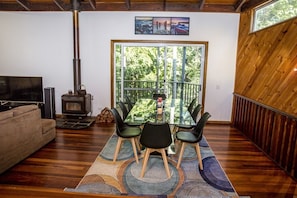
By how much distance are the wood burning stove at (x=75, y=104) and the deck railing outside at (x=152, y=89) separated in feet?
3.09

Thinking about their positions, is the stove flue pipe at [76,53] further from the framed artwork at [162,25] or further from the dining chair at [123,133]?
the dining chair at [123,133]

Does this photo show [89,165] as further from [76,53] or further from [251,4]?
[251,4]

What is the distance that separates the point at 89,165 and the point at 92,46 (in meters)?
3.55

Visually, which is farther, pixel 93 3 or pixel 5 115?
pixel 93 3

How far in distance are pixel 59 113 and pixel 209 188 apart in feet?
15.7

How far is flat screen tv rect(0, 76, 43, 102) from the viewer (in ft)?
18.7

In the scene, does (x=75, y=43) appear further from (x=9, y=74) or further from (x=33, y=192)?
(x=33, y=192)

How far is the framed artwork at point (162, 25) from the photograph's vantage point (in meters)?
5.63

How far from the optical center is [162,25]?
5.66m

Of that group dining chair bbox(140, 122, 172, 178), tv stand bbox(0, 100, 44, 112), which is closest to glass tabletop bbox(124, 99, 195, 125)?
dining chair bbox(140, 122, 172, 178)

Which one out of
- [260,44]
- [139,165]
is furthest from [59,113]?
[260,44]

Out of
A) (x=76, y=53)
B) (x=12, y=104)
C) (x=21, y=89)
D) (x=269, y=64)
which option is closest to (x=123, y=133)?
(x=269, y=64)

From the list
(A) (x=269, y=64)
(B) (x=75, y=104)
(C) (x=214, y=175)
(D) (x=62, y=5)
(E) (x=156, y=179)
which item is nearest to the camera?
(E) (x=156, y=179)

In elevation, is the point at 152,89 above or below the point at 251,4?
below
